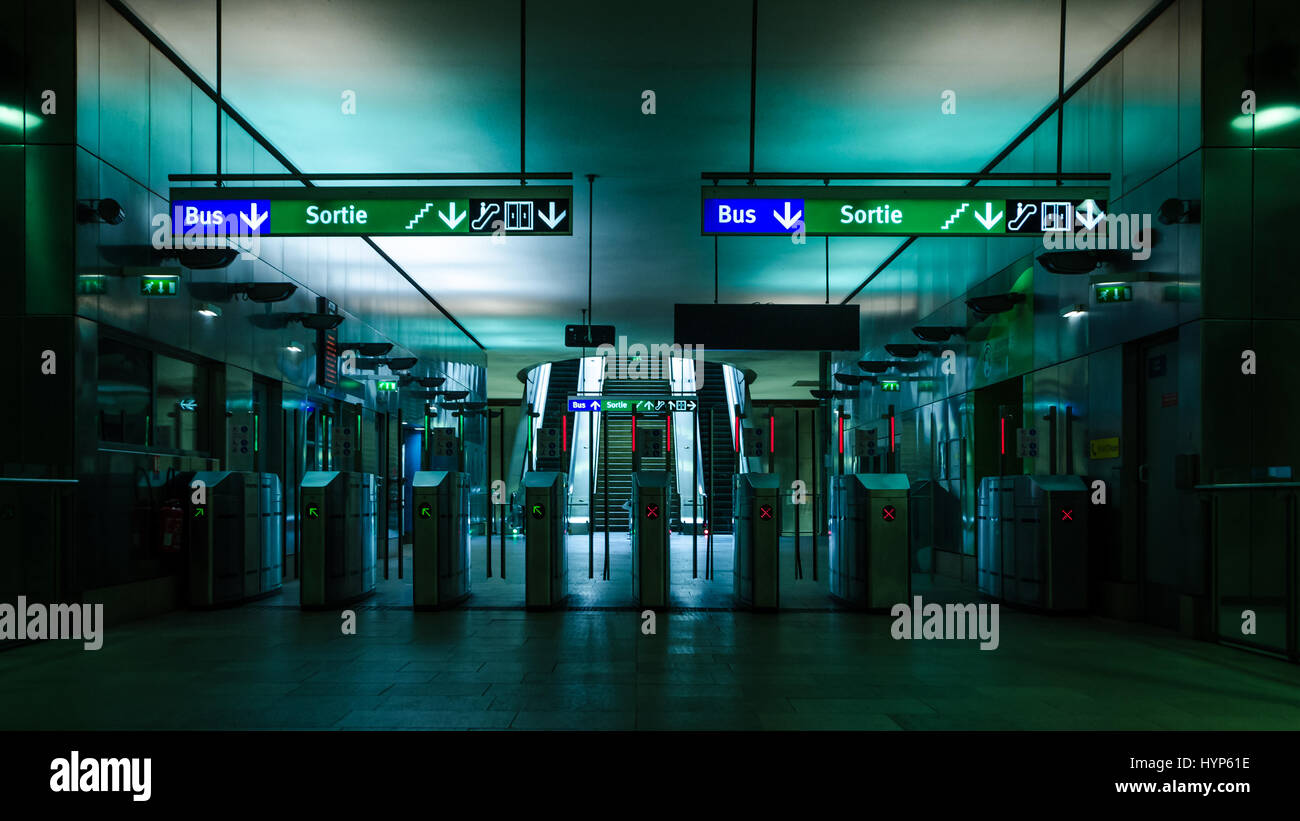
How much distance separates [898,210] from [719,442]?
19.0 meters

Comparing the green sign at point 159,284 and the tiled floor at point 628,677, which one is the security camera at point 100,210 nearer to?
the green sign at point 159,284

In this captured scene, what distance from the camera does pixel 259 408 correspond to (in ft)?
36.2

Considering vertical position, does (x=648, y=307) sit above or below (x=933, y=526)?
above

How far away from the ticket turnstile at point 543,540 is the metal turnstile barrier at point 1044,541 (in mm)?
4033

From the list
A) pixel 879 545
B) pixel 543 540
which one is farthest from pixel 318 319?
pixel 879 545

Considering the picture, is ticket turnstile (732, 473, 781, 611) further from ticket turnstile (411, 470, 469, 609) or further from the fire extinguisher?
the fire extinguisher

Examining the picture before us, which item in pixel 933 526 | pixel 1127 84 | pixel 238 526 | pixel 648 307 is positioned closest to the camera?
pixel 1127 84

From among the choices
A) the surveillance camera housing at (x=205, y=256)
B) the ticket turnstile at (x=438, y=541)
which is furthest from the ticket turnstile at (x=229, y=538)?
the surveillance camera housing at (x=205, y=256)

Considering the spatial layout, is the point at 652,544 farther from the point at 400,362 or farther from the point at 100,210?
the point at 400,362

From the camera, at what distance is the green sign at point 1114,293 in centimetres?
766

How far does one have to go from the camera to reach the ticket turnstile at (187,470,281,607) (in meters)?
8.70
